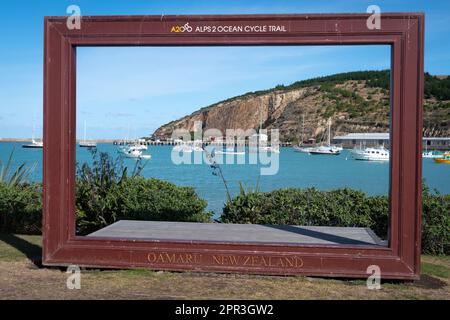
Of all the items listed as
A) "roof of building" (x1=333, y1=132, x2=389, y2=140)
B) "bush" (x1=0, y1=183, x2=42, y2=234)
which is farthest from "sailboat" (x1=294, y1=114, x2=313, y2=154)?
"bush" (x1=0, y1=183, x2=42, y2=234)

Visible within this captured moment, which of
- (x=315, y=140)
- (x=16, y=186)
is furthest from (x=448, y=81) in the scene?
(x=16, y=186)

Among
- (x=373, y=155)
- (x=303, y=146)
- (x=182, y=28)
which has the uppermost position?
(x=182, y=28)

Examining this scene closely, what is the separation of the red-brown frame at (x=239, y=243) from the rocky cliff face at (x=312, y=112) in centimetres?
9706

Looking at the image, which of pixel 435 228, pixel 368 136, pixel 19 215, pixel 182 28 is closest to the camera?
pixel 182 28

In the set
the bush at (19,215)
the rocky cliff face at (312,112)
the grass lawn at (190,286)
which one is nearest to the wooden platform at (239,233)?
the grass lawn at (190,286)

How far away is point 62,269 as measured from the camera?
6.32 meters

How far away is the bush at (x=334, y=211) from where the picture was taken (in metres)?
8.03

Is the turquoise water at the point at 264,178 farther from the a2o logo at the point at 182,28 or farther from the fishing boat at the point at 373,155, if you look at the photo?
the fishing boat at the point at 373,155

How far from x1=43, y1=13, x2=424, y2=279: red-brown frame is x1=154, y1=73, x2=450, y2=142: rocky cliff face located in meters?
97.1

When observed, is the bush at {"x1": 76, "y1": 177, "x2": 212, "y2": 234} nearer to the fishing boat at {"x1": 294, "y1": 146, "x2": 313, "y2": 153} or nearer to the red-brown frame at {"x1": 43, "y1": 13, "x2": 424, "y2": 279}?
the red-brown frame at {"x1": 43, "y1": 13, "x2": 424, "y2": 279}

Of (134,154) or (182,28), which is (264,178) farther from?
(182,28)

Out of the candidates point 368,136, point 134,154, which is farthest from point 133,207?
point 368,136

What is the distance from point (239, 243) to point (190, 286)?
688 millimetres

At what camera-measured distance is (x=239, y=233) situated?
6.95 meters
